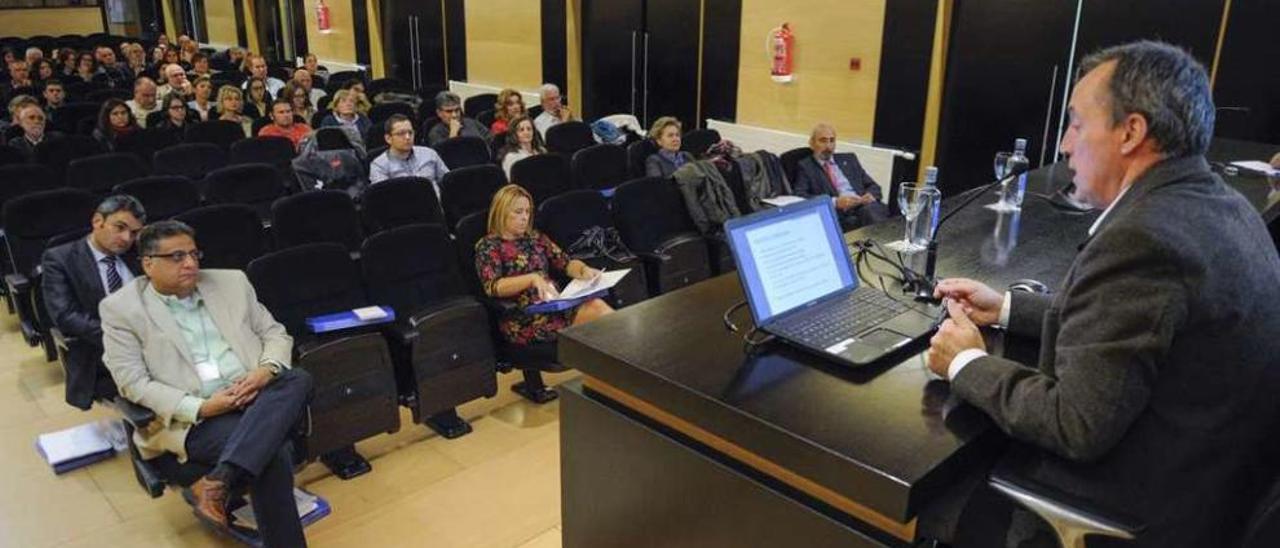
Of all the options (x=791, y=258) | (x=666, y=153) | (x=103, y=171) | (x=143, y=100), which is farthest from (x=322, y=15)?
(x=791, y=258)

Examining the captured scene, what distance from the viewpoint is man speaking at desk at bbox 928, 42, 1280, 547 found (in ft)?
3.79

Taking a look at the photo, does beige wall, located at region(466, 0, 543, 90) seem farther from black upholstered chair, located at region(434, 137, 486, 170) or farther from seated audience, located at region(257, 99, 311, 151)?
black upholstered chair, located at region(434, 137, 486, 170)

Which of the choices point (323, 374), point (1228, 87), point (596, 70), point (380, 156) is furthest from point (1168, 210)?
point (596, 70)

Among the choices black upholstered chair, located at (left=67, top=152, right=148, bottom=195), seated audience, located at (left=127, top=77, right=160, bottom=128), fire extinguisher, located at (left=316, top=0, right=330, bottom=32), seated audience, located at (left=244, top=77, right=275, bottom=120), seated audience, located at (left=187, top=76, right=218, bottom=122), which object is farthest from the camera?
fire extinguisher, located at (left=316, top=0, right=330, bottom=32)

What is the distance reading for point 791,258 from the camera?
1787 millimetres

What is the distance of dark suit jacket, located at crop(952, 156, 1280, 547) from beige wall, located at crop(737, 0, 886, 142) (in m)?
5.81

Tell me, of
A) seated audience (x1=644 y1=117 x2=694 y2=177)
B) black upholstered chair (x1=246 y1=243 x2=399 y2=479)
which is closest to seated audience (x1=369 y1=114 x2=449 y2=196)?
seated audience (x1=644 y1=117 x2=694 y2=177)

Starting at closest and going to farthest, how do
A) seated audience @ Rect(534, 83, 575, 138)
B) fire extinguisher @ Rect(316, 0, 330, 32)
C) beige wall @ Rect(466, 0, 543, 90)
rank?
seated audience @ Rect(534, 83, 575, 138) → beige wall @ Rect(466, 0, 543, 90) → fire extinguisher @ Rect(316, 0, 330, 32)

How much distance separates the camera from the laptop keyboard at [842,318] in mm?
1641

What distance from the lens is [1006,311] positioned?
68.5 inches

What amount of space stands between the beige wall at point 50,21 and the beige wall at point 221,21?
7.76ft

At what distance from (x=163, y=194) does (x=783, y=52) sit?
490cm

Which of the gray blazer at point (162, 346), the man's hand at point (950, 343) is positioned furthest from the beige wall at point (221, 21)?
the man's hand at point (950, 343)

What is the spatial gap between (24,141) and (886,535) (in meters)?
6.48
